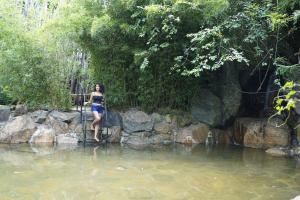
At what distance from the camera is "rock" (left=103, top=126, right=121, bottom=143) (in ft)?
27.9

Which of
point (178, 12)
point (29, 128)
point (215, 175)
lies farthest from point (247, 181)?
point (29, 128)

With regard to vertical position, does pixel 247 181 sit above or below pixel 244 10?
below

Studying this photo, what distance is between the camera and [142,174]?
534 cm

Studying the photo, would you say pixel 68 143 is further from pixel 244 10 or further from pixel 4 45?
pixel 244 10

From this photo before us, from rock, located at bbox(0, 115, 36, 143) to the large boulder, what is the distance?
12.3ft

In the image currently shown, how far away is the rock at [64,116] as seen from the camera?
8.42m

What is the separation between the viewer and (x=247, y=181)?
5.02 m

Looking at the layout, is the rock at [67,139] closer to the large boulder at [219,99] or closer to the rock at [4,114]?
the rock at [4,114]

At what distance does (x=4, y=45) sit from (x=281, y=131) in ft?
21.0

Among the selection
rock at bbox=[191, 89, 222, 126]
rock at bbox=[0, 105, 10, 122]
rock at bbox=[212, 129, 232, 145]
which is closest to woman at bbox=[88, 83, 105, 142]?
rock at bbox=[0, 105, 10, 122]

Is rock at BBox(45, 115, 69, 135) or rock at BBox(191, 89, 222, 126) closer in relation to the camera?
rock at BBox(45, 115, 69, 135)

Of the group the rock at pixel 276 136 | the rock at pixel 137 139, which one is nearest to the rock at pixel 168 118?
the rock at pixel 137 139

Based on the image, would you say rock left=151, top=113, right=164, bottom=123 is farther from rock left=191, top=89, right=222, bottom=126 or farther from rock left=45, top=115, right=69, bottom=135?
rock left=45, top=115, right=69, bottom=135

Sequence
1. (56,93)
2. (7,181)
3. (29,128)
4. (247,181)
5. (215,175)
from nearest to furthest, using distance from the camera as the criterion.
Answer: (7,181)
(247,181)
(215,175)
(29,128)
(56,93)
